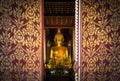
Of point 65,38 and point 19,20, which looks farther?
point 65,38

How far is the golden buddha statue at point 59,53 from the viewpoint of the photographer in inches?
264

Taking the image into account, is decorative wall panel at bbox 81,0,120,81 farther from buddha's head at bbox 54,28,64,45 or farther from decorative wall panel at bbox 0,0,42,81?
buddha's head at bbox 54,28,64,45

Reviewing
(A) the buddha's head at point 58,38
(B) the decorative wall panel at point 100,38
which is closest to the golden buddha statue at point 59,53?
(A) the buddha's head at point 58,38

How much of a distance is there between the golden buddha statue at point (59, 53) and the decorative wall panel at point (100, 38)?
10.8 ft

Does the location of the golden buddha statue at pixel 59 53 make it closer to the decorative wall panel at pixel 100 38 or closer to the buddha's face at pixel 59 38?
the buddha's face at pixel 59 38

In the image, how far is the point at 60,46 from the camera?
698 cm

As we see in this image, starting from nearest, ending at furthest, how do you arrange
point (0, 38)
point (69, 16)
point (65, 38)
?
1. point (0, 38)
2. point (69, 16)
3. point (65, 38)

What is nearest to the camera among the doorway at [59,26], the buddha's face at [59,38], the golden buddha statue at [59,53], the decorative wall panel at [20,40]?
the decorative wall panel at [20,40]

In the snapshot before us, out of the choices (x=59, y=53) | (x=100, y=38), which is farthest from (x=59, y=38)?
(x=100, y=38)

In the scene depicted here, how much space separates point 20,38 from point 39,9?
0.40m

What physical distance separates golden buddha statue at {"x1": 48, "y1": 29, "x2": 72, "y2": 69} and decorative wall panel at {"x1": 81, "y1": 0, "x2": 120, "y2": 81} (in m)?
3.29

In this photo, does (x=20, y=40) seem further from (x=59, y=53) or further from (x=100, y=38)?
(x=59, y=53)

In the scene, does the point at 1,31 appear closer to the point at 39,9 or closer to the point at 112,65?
the point at 39,9

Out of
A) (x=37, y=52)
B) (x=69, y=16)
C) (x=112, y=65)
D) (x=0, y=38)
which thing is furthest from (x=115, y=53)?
(x=69, y=16)
